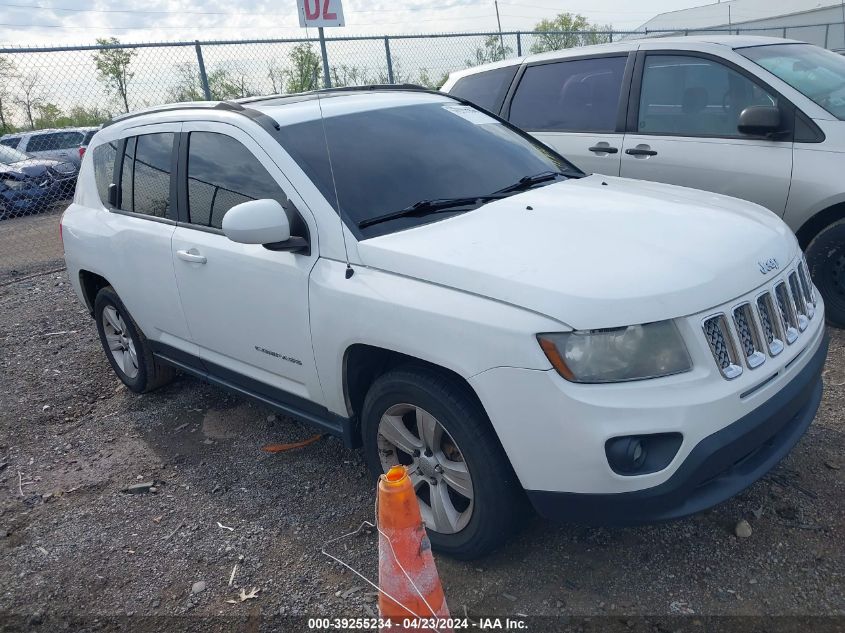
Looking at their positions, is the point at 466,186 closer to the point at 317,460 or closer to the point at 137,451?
the point at 317,460

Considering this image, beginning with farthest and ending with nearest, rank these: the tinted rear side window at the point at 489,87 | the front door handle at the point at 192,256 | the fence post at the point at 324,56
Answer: the fence post at the point at 324,56 → the tinted rear side window at the point at 489,87 → the front door handle at the point at 192,256

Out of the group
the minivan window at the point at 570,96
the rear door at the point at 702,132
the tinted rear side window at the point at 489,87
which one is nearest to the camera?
the rear door at the point at 702,132

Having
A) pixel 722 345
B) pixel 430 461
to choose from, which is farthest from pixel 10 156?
pixel 722 345

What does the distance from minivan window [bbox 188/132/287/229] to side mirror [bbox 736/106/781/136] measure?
3.21 meters

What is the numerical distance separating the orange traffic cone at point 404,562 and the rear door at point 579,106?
4.03 metres

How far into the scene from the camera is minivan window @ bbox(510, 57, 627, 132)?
5684 millimetres

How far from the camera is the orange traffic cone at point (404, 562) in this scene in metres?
2.26

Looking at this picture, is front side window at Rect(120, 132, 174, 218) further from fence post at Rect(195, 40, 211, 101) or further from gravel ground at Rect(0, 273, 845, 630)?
fence post at Rect(195, 40, 211, 101)

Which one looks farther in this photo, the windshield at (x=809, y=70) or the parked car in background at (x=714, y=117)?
the windshield at (x=809, y=70)

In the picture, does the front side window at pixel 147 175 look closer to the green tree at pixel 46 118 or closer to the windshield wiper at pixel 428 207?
the windshield wiper at pixel 428 207

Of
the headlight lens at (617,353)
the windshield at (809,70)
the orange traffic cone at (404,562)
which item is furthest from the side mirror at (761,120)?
the orange traffic cone at (404,562)

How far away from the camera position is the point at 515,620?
8.73 ft

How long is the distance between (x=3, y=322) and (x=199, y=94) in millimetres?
3852

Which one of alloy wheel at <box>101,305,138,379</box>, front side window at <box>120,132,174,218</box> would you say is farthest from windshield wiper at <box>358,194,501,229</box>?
alloy wheel at <box>101,305,138,379</box>
